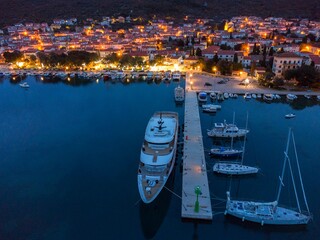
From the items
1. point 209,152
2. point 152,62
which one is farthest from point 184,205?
point 152,62

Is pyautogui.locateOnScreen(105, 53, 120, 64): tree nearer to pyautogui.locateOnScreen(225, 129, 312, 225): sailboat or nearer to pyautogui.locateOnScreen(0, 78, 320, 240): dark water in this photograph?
pyautogui.locateOnScreen(0, 78, 320, 240): dark water

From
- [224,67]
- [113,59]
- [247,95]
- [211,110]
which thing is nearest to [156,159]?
[211,110]

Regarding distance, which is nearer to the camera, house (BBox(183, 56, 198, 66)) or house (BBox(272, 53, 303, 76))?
house (BBox(272, 53, 303, 76))

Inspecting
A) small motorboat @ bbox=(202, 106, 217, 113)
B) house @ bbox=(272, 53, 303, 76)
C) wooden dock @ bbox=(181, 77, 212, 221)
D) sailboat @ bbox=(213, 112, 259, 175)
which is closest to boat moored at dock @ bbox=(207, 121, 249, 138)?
wooden dock @ bbox=(181, 77, 212, 221)

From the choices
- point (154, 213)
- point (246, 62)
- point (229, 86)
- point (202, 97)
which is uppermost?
point (246, 62)

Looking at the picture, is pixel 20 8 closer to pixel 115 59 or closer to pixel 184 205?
pixel 115 59

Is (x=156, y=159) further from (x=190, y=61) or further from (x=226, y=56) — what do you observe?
(x=226, y=56)

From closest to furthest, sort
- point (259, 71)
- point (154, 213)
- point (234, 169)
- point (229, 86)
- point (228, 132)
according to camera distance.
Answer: point (154, 213) < point (234, 169) < point (228, 132) < point (229, 86) < point (259, 71)
